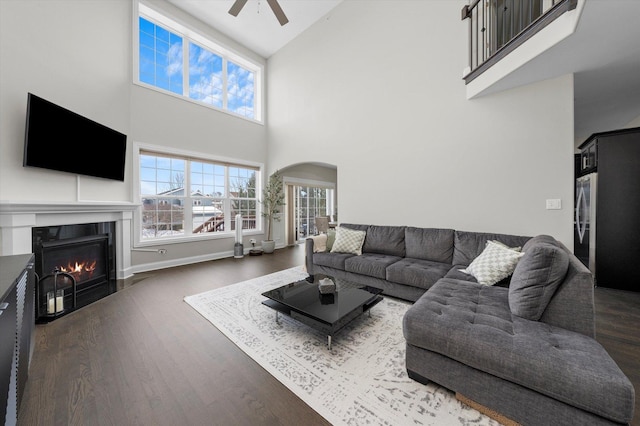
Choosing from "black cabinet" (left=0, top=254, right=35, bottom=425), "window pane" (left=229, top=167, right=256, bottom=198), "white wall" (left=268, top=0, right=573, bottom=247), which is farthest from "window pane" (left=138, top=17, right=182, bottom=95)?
"black cabinet" (left=0, top=254, right=35, bottom=425)

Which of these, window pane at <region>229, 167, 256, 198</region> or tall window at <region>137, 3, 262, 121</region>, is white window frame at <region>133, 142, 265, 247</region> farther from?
tall window at <region>137, 3, 262, 121</region>

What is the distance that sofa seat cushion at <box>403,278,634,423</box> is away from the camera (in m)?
1.02

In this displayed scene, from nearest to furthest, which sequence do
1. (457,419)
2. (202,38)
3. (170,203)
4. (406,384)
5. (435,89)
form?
(457,419) → (406,384) → (435,89) → (170,203) → (202,38)

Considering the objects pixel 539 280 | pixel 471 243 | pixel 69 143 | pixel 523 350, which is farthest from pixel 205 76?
pixel 523 350

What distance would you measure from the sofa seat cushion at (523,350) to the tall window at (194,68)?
5751 millimetres

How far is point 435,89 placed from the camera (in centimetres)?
354

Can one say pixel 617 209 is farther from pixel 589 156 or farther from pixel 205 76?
pixel 205 76

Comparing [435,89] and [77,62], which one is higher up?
[77,62]

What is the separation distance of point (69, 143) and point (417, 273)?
4642 millimetres

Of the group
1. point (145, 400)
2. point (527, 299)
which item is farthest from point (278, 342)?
point (527, 299)

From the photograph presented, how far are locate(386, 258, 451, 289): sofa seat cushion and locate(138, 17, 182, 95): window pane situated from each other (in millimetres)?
5416

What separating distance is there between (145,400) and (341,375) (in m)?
1.25

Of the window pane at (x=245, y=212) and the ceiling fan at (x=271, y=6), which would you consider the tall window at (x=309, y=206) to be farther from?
the ceiling fan at (x=271, y=6)

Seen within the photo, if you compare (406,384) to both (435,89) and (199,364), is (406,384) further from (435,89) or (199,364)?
(435,89)
